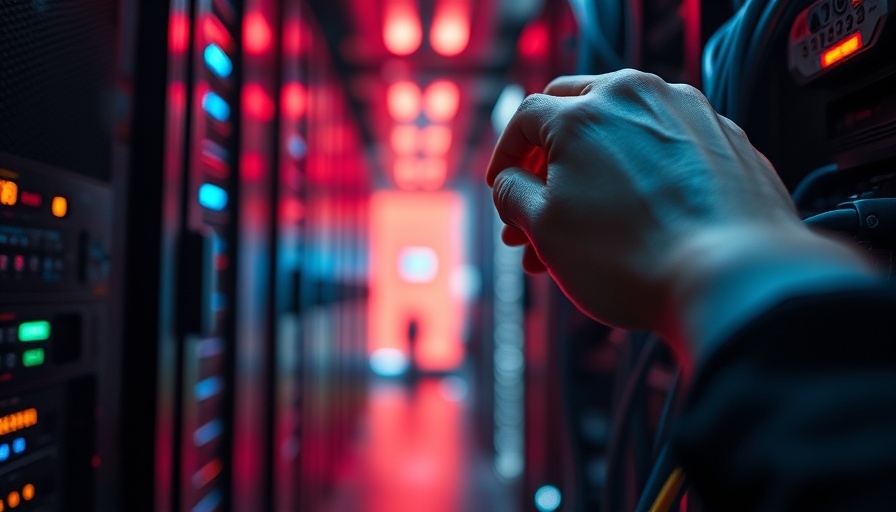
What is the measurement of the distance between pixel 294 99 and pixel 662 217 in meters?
2.37

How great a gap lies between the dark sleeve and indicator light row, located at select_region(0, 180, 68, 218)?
789mm

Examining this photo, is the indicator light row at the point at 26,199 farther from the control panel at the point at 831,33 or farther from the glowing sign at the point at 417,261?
the glowing sign at the point at 417,261

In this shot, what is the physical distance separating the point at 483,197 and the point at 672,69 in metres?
3.94

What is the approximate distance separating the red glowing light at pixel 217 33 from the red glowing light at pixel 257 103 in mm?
132

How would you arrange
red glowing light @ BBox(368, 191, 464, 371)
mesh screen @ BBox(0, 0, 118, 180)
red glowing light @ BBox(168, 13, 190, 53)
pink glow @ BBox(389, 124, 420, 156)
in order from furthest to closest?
red glowing light @ BBox(368, 191, 464, 371)
pink glow @ BBox(389, 124, 420, 156)
red glowing light @ BBox(168, 13, 190, 53)
mesh screen @ BBox(0, 0, 118, 180)

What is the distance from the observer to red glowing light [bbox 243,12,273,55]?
1.72 meters

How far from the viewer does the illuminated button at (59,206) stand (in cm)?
82

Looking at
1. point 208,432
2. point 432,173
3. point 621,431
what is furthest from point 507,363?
point 432,173

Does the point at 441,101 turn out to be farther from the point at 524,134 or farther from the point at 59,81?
the point at 524,134

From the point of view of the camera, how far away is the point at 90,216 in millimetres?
927

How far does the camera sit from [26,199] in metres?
0.76

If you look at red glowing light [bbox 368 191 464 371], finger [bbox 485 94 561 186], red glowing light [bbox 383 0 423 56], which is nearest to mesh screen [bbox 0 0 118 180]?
finger [bbox 485 94 561 186]

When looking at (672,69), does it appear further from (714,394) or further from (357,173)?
(357,173)

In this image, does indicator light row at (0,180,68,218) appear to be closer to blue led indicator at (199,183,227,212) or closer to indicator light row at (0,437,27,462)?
indicator light row at (0,437,27,462)
